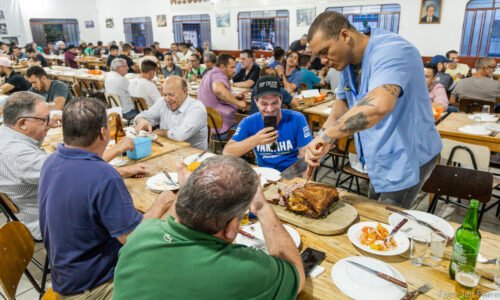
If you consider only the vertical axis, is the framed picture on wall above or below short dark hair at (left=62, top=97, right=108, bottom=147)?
above

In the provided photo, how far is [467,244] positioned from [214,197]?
40.4 inches

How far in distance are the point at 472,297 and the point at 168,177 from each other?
1691 mm

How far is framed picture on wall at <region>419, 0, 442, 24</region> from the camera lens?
911 cm

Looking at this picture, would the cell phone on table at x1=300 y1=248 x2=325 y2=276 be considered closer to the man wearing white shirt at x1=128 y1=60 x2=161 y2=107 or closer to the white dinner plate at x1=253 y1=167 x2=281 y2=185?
the white dinner plate at x1=253 y1=167 x2=281 y2=185

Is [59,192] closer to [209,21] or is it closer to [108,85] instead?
[108,85]

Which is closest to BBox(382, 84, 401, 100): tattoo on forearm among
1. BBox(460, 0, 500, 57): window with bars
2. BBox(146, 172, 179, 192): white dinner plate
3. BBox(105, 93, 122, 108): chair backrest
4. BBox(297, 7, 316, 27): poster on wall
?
BBox(146, 172, 179, 192): white dinner plate

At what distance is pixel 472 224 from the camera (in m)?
1.38

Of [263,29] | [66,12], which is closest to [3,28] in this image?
[66,12]

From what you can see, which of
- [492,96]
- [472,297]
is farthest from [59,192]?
[492,96]

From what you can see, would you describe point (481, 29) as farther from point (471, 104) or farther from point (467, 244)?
point (467, 244)

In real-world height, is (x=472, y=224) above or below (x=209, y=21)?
below

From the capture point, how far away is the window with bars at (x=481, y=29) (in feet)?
28.0

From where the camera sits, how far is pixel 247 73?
6.89m

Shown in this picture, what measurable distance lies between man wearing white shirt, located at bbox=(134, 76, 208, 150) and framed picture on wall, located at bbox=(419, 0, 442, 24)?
8237mm
